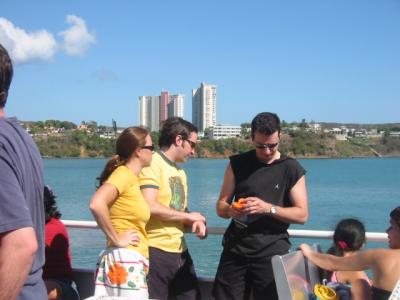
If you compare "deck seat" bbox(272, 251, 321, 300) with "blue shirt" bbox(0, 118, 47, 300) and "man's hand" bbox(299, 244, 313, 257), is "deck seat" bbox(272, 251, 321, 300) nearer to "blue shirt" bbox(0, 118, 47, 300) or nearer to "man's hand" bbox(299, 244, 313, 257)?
"man's hand" bbox(299, 244, 313, 257)

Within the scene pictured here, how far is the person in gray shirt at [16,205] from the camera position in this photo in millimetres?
1502

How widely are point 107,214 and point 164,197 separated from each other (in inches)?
21.7

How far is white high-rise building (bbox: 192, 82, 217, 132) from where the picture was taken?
80012 millimetres

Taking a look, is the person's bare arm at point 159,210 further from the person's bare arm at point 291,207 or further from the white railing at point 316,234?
the person's bare arm at point 291,207

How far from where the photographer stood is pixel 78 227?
3.87 metres

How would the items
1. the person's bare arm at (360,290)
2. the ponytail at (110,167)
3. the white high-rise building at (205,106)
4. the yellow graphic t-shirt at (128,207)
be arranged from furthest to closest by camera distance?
the white high-rise building at (205,106)
the ponytail at (110,167)
the yellow graphic t-shirt at (128,207)
the person's bare arm at (360,290)

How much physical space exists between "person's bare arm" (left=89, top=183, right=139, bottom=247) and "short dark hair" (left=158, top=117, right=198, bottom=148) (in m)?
0.64

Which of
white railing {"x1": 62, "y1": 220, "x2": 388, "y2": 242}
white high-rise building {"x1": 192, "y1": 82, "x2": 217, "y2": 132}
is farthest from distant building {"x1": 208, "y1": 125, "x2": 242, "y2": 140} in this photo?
white railing {"x1": 62, "y1": 220, "x2": 388, "y2": 242}

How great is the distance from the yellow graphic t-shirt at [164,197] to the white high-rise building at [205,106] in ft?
230

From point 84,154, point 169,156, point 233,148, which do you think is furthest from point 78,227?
point 84,154

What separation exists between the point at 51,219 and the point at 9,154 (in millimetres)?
2002

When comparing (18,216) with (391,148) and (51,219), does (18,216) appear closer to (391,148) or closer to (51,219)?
(51,219)

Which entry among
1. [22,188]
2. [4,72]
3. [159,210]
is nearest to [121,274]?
[159,210]

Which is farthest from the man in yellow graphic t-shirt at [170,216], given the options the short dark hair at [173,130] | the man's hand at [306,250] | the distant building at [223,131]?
the distant building at [223,131]
